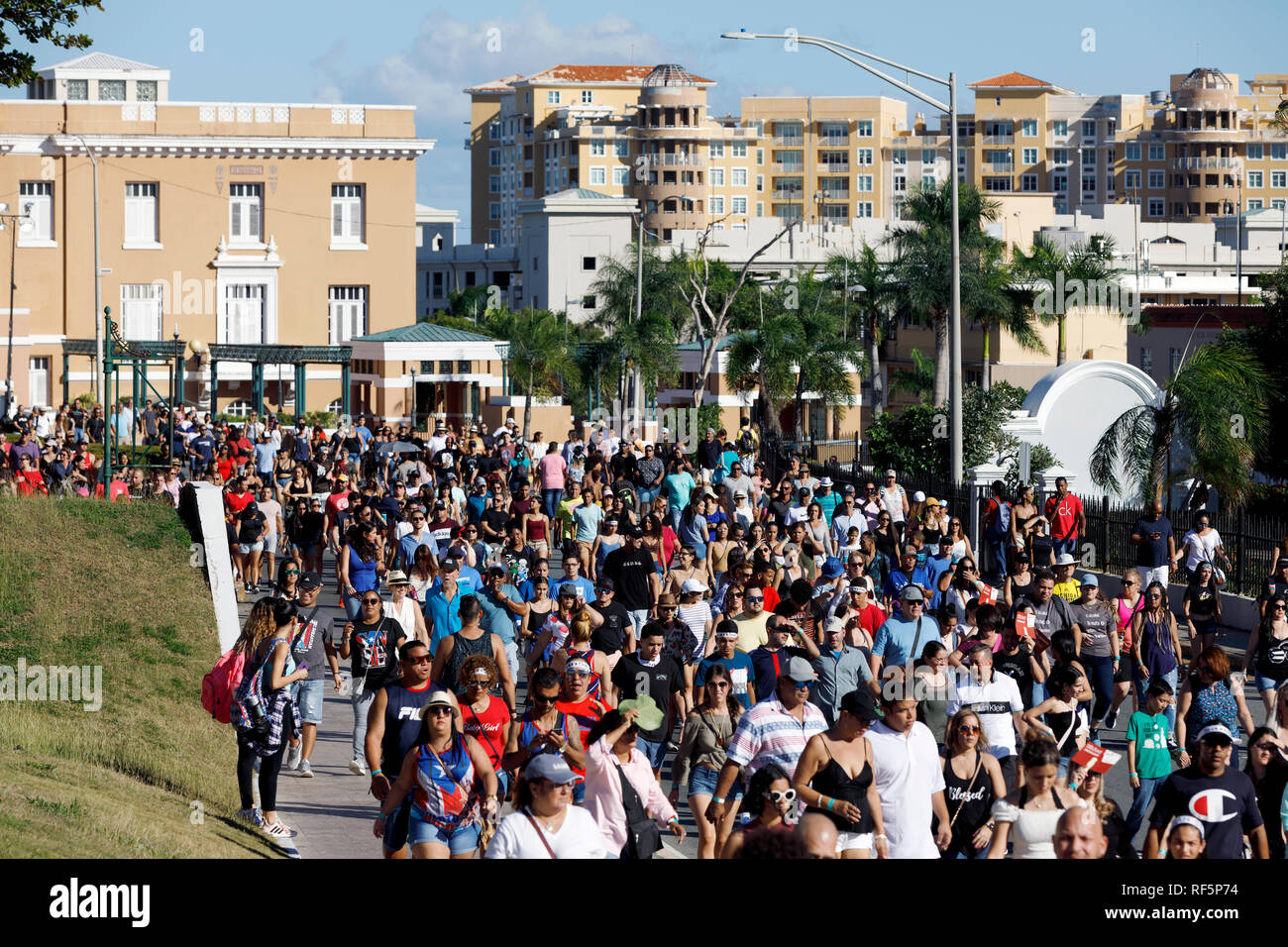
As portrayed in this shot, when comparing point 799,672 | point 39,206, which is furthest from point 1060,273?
point 799,672

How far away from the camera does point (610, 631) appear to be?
13812mm

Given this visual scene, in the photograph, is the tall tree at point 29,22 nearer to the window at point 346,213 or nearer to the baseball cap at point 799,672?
the baseball cap at point 799,672

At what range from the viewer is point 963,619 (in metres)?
14.9

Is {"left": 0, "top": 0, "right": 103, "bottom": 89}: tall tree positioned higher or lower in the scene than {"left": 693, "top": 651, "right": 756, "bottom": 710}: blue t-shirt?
higher

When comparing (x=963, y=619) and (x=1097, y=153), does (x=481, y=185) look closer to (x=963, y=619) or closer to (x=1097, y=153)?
(x=1097, y=153)

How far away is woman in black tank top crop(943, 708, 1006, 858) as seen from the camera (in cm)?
948

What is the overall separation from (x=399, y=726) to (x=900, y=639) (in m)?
4.50

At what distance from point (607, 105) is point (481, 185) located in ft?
57.7

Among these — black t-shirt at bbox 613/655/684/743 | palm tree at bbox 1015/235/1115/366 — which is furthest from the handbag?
palm tree at bbox 1015/235/1115/366

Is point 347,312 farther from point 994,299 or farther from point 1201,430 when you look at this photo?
point 1201,430

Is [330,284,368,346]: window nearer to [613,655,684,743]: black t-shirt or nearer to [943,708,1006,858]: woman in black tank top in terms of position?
[613,655,684,743]: black t-shirt

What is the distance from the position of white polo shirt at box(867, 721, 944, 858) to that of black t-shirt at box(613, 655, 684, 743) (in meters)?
2.83

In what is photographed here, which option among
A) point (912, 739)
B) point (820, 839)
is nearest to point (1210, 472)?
point (912, 739)

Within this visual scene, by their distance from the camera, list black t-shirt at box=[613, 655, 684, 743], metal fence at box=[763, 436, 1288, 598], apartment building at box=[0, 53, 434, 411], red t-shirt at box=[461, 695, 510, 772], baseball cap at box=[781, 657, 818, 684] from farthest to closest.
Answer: apartment building at box=[0, 53, 434, 411]
metal fence at box=[763, 436, 1288, 598]
black t-shirt at box=[613, 655, 684, 743]
baseball cap at box=[781, 657, 818, 684]
red t-shirt at box=[461, 695, 510, 772]
